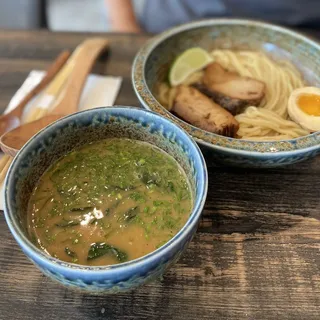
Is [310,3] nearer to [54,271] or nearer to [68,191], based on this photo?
[68,191]

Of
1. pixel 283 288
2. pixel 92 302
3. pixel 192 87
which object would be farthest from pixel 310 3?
pixel 92 302

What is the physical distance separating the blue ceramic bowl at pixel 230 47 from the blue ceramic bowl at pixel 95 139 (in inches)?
4.3

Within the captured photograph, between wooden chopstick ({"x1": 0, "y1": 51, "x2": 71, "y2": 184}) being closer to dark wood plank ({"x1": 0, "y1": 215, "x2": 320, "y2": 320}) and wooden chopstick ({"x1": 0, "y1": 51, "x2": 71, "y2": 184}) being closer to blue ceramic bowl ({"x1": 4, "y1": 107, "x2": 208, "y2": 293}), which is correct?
blue ceramic bowl ({"x1": 4, "y1": 107, "x2": 208, "y2": 293})

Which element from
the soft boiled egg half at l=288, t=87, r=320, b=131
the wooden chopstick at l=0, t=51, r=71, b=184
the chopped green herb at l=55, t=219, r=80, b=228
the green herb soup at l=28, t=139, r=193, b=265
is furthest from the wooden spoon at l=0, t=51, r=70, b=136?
the soft boiled egg half at l=288, t=87, r=320, b=131

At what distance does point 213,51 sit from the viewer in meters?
1.62

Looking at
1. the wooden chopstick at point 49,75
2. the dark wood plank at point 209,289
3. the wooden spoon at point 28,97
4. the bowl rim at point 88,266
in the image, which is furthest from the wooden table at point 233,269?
the wooden chopstick at point 49,75

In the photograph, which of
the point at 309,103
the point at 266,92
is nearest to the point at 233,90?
the point at 266,92

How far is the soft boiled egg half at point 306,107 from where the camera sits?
4.09 feet

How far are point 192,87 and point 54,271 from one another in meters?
0.88

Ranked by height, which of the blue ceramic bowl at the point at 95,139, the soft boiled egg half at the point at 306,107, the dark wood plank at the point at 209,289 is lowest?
the dark wood plank at the point at 209,289

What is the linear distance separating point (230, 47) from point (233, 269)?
987 mm

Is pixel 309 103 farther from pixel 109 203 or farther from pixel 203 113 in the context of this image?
pixel 109 203

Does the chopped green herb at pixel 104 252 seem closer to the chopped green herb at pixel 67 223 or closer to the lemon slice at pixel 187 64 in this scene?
the chopped green herb at pixel 67 223

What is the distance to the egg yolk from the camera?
4.19 ft
